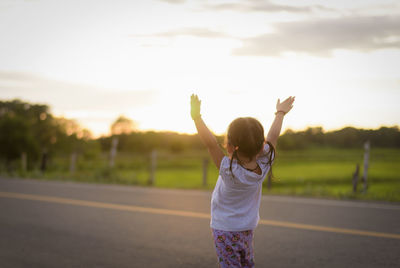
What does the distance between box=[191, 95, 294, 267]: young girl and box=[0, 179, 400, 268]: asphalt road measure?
2096 mm

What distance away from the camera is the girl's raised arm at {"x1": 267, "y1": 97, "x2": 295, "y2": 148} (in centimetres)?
310

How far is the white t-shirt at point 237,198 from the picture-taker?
2887mm

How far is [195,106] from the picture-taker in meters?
2.97

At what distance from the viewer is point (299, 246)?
575 centimetres

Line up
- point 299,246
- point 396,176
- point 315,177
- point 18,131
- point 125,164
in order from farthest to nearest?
point 18,131 → point 125,164 → point 315,177 → point 396,176 → point 299,246

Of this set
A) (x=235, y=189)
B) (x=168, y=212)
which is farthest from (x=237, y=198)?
(x=168, y=212)

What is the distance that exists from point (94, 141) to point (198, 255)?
238 ft

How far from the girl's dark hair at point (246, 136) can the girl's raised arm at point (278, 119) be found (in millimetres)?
290

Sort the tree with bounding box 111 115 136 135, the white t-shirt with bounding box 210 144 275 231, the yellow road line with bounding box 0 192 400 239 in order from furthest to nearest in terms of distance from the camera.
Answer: the tree with bounding box 111 115 136 135, the yellow road line with bounding box 0 192 400 239, the white t-shirt with bounding box 210 144 275 231

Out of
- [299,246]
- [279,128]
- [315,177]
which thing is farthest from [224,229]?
[315,177]

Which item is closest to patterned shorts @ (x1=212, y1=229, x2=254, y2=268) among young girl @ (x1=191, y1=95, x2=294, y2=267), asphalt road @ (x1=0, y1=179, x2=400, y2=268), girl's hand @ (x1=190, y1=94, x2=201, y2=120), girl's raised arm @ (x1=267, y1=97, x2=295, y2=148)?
young girl @ (x1=191, y1=95, x2=294, y2=267)

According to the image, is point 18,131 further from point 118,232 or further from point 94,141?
point 118,232

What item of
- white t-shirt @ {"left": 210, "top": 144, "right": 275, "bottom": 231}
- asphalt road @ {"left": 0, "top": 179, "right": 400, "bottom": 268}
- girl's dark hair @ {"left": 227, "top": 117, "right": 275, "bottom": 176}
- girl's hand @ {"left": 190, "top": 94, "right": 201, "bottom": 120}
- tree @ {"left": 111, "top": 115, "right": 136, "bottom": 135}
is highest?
tree @ {"left": 111, "top": 115, "right": 136, "bottom": 135}

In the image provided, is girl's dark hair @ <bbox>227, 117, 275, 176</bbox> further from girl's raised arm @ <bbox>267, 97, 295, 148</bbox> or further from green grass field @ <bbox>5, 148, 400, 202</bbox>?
green grass field @ <bbox>5, 148, 400, 202</bbox>
